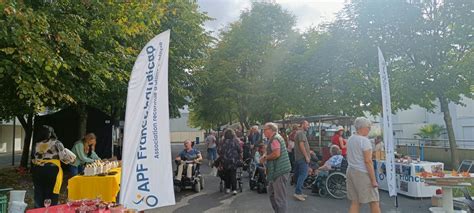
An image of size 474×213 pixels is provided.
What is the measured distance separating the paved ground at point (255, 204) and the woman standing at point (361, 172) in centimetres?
236

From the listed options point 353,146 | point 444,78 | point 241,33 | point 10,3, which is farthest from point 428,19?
point 241,33

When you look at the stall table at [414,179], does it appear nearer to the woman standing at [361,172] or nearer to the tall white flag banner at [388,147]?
the tall white flag banner at [388,147]

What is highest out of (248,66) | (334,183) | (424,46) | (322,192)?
(248,66)

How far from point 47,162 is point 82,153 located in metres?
1.85

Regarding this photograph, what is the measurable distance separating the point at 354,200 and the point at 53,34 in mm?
6081

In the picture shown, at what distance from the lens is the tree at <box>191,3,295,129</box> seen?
99.9 ft

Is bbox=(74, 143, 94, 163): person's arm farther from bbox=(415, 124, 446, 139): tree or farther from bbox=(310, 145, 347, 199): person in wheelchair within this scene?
bbox=(415, 124, 446, 139): tree

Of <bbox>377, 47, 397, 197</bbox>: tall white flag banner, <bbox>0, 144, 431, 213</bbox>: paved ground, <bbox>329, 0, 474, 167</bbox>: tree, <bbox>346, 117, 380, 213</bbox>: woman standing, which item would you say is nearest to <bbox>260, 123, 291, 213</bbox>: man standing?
<bbox>346, 117, 380, 213</bbox>: woman standing

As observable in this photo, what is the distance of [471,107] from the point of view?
31.2 metres

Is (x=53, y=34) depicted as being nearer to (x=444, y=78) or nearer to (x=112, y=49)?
(x=112, y=49)

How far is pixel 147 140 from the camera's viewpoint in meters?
5.19

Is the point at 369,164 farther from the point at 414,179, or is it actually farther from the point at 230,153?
the point at 230,153

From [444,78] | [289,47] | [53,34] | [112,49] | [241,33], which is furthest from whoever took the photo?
[241,33]

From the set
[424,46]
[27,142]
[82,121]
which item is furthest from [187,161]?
[27,142]
